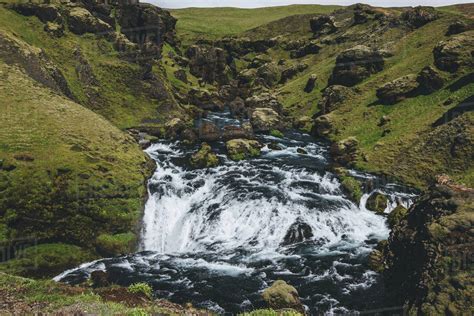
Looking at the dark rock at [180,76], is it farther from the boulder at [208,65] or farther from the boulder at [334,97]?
the boulder at [334,97]

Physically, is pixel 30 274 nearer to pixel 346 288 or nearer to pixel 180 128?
pixel 346 288

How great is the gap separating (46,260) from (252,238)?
1810 centimetres

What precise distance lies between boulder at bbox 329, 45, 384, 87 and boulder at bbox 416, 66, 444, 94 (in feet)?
66.9

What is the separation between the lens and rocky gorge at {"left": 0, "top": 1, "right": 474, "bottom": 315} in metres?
28.8

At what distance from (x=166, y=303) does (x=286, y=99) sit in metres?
86.5

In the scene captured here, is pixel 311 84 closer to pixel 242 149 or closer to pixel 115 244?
pixel 242 149

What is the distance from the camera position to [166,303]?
2573 cm

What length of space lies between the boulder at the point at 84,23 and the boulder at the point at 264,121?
39499 millimetres

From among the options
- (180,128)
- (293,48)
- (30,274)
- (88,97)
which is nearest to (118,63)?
(88,97)

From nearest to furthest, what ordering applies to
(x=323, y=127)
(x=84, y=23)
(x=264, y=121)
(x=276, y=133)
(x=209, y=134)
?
(x=209, y=134)
(x=276, y=133)
(x=323, y=127)
(x=264, y=121)
(x=84, y=23)

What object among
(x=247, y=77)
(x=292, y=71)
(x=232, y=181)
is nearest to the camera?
(x=232, y=181)

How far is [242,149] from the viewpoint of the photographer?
60656 mm

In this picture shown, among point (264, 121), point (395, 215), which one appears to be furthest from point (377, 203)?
point (264, 121)

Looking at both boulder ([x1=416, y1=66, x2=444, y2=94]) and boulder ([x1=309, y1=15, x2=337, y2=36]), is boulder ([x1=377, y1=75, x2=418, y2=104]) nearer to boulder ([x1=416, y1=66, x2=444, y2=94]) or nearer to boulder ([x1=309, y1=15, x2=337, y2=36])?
boulder ([x1=416, y1=66, x2=444, y2=94])
